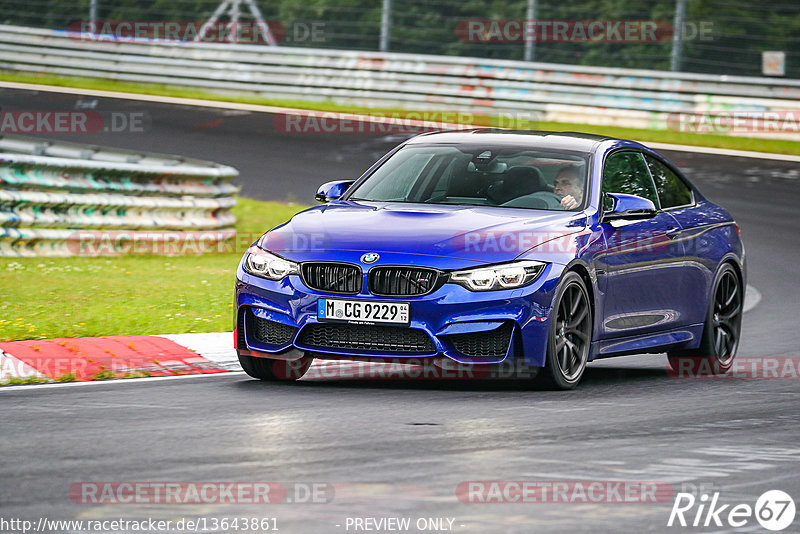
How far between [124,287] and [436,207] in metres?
4.65

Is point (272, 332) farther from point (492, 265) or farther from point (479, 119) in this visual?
point (479, 119)

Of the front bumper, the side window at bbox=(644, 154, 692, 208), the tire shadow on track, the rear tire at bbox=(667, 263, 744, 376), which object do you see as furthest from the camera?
the rear tire at bbox=(667, 263, 744, 376)

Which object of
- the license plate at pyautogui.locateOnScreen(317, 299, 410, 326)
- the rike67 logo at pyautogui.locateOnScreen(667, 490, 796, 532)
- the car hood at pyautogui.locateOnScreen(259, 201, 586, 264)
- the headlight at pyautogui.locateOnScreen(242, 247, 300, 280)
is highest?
the car hood at pyautogui.locateOnScreen(259, 201, 586, 264)

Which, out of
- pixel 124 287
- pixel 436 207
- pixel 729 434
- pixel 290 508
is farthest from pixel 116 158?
pixel 290 508

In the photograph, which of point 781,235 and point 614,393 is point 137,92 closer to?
point 781,235

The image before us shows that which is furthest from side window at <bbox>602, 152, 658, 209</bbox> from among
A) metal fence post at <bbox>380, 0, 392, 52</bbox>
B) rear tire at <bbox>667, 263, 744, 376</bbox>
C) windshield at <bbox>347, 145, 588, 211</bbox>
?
metal fence post at <bbox>380, 0, 392, 52</bbox>

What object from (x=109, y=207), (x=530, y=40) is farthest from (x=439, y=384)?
(x=530, y=40)

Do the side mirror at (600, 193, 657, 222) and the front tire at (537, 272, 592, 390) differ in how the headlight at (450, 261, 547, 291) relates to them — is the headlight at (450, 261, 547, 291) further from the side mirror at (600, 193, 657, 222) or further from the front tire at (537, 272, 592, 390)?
the side mirror at (600, 193, 657, 222)

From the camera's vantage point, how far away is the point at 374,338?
8.88 metres

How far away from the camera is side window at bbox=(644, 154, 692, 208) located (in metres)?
10.9

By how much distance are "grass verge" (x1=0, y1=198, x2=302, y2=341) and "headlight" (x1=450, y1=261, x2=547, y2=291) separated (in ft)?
10.3

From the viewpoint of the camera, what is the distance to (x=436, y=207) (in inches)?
384

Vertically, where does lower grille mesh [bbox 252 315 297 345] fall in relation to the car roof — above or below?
below

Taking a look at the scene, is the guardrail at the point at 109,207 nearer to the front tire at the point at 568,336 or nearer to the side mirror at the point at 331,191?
the side mirror at the point at 331,191
